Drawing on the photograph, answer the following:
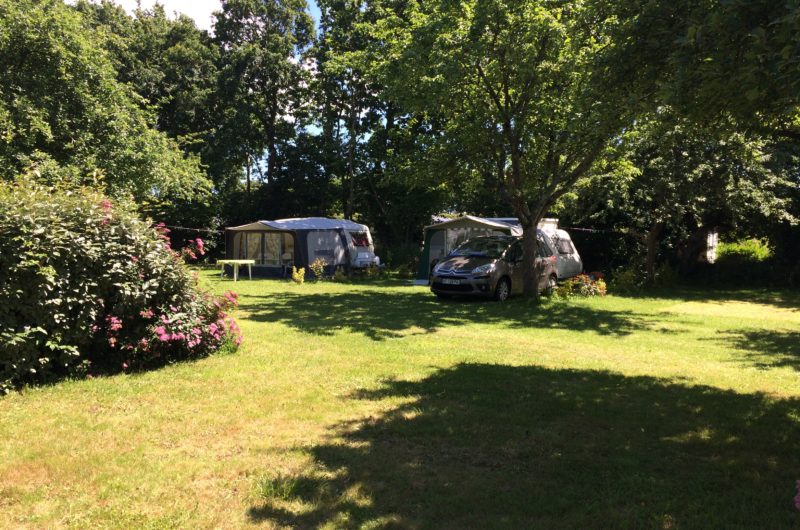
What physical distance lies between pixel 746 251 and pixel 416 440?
1943cm

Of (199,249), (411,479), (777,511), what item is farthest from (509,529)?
(199,249)

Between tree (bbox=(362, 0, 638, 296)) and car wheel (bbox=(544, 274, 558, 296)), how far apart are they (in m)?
0.92

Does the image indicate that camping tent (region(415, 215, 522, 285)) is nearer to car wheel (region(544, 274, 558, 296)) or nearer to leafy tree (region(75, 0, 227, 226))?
car wheel (region(544, 274, 558, 296))

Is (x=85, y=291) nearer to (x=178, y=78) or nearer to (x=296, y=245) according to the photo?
(x=296, y=245)

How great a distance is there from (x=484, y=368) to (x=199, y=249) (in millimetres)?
3790

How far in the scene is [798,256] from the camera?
17.0m

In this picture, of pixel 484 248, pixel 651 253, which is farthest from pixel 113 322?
pixel 651 253

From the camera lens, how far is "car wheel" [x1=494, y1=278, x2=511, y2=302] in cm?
1258

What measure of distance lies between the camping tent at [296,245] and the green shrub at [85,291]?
47.1ft

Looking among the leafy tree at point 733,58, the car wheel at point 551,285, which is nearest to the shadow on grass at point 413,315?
the car wheel at point 551,285

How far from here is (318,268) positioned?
19406 mm

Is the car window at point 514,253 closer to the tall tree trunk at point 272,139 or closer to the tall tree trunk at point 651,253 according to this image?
the tall tree trunk at point 651,253

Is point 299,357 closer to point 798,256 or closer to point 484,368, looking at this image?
point 484,368

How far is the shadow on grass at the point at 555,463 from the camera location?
9.03 ft
